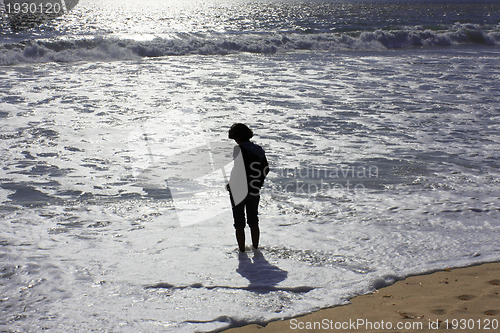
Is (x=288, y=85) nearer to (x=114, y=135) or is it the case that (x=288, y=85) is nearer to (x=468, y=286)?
(x=114, y=135)

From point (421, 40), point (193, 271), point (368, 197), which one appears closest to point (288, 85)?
point (368, 197)

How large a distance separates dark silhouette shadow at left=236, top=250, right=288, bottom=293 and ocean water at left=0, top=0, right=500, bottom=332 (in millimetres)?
22

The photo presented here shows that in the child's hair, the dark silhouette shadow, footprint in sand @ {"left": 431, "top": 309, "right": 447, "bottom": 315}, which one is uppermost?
the child's hair

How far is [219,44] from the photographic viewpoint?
78.4 feet

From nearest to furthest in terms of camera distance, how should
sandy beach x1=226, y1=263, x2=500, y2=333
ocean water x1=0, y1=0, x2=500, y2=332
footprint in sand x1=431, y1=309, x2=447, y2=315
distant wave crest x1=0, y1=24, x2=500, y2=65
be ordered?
1. sandy beach x1=226, y1=263, x2=500, y2=333
2. footprint in sand x1=431, y1=309, x2=447, y2=315
3. ocean water x1=0, y1=0, x2=500, y2=332
4. distant wave crest x1=0, y1=24, x2=500, y2=65

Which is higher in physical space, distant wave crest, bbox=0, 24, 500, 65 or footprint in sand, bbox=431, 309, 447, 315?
distant wave crest, bbox=0, 24, 500, 65

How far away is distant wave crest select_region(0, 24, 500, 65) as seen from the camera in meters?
20.3

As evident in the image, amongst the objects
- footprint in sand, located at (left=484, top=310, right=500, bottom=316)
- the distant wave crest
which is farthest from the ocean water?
the distant wave crest

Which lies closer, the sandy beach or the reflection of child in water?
the sandy beach

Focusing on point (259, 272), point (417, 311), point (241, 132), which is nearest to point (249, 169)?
point (241, 132)

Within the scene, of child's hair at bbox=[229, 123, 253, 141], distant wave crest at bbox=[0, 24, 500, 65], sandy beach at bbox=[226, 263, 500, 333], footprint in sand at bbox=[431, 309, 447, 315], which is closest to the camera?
sandy beach at bbox=[226, 263, 500, 333]

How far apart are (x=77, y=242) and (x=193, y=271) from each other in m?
1.38

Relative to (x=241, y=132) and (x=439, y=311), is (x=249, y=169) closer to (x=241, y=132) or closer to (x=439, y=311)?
(x=241, y=132)

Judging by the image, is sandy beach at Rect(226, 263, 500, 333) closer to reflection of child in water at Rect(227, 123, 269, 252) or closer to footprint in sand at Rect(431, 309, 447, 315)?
footprint in sand at Rect(431, 309, 447, 315)
